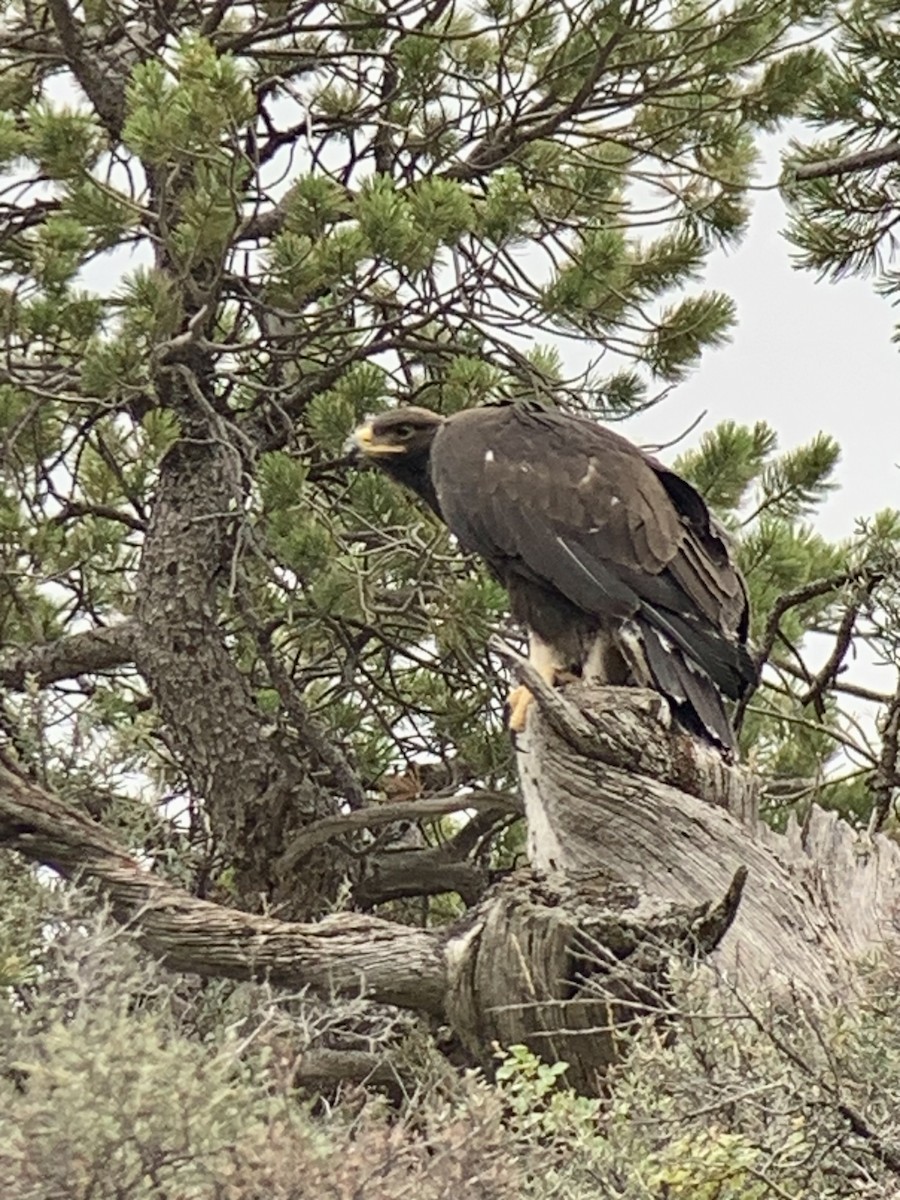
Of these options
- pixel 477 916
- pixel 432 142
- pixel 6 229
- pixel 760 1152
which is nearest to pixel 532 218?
pixel 432 142

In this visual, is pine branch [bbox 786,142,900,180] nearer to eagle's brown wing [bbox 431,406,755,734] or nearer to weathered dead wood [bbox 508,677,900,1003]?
eagle's brown wing [bbox 431,406,755,734]

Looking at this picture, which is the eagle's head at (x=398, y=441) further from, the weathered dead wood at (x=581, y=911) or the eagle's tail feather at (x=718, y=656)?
the weathered dead wood at (x=581, y=911)

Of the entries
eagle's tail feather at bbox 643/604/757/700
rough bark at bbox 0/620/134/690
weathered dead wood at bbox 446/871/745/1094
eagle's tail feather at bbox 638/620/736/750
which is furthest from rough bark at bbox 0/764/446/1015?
rough bark at bbox 0/620/134/690

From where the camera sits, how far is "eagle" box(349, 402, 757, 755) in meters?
4.60

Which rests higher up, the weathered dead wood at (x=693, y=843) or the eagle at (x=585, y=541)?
the eagle at (x=585, y=541)

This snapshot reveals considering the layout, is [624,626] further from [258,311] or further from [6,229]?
[6,229]

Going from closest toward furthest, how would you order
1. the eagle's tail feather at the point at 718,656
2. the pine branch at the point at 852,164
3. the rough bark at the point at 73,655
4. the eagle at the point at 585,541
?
the eagle's tail feather at the point at 718,656 → the eagle at the point at 585,541 → the pine branch at the point at 852,164 → the rough bark at the point at 73,655

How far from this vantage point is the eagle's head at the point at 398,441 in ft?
17.1

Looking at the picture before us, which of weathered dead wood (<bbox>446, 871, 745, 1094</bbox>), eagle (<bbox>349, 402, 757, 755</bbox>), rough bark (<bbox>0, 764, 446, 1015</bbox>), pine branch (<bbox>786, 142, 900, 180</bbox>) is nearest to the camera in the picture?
weathered dead wood (<bbox>446, 871, 745, 1094</bbox>)

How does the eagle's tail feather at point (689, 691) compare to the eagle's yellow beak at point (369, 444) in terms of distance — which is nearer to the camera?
the eagle's tail feather at point (689, 691)

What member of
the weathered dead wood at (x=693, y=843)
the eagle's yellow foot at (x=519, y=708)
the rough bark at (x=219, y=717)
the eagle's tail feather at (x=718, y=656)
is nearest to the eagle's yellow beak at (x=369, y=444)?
the rough bark at (x=219, y=717)

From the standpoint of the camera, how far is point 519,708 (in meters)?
4.41

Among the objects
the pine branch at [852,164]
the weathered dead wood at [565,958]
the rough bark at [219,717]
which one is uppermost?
the pine branch at [852,164]

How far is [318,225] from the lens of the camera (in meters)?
4.89
